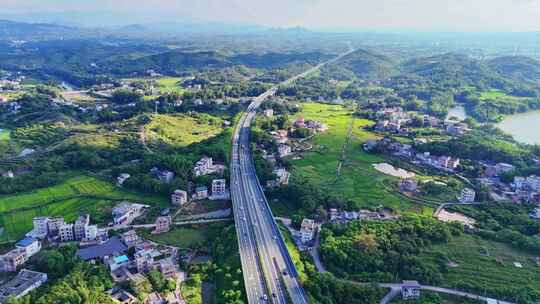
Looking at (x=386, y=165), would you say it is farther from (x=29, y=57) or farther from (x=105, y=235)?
(x=29, y=57)

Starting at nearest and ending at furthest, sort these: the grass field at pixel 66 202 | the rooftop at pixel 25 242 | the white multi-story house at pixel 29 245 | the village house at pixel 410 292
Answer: the village house at pixel 410 292, the white multi-story house at pixel 29 245, the rooftop at pixel 25 242, the grass field at pixel 66 202

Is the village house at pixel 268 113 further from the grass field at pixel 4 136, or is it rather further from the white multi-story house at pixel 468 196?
the white multi-story house at pixel 468 196

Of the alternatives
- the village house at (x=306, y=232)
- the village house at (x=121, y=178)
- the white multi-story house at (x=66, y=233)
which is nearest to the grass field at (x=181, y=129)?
the village house at (x=121, y=178)

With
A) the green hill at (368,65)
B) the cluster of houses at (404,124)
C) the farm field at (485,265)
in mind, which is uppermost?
the green hill at (368,65)

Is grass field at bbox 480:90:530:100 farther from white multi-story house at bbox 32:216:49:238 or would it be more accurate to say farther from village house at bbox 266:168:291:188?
white multi-story house at bbox 32:216:49:238

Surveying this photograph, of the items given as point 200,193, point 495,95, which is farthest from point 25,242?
point 495,95

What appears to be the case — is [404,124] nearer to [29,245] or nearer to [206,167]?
[206,167]

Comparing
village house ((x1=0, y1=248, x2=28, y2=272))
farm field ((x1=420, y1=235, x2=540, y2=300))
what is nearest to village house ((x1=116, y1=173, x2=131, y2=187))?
village house ((x1=0, y1=248, x2=28, y2=272))
